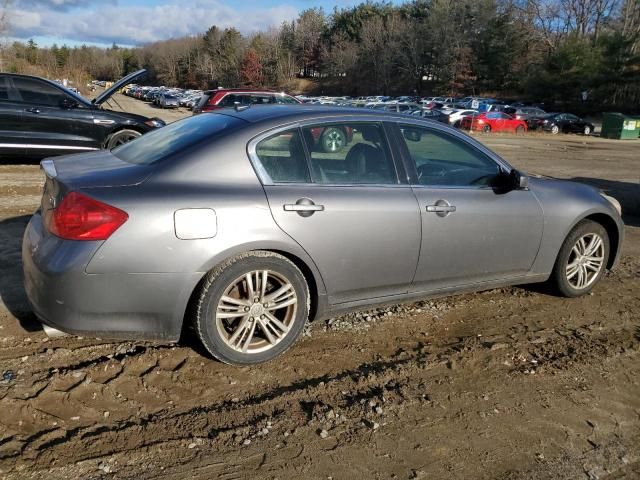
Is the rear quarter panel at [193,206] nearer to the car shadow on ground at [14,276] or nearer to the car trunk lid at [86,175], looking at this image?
the car trunk lid at [86,175]

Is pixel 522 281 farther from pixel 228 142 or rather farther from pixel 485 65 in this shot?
pixel 485 65

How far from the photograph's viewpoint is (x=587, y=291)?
4.83m

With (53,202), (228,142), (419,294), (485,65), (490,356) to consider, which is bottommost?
(490,356)

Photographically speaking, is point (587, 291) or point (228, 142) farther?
point (587, 291)

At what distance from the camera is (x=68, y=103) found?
9445mm

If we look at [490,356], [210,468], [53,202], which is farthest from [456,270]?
[53,202]

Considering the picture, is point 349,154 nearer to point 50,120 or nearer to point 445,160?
point 445,160

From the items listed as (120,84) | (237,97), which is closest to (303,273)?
(120,84)

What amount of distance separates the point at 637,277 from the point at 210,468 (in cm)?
471

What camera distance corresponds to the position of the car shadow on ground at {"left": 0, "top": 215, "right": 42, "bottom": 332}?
12.9ft

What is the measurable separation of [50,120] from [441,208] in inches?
310

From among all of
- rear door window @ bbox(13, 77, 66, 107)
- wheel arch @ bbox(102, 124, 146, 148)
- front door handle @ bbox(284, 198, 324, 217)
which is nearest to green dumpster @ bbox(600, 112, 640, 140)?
wheel arch @ bbox(102, 124, 146, 148)

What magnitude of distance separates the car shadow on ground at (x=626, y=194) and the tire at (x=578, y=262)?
3.58 metres

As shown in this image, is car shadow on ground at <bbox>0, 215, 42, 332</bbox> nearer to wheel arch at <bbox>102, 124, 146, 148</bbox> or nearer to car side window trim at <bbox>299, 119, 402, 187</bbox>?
car side window trim at <bbox>299, 119, 402, 187</bbox>
